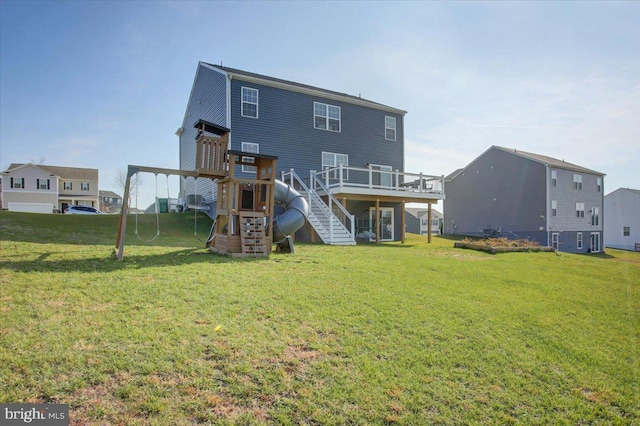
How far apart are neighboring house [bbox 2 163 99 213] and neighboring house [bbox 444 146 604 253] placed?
4228 cm

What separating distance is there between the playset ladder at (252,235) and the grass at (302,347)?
1905 mm

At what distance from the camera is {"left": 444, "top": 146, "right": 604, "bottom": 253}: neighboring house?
27.0 metres

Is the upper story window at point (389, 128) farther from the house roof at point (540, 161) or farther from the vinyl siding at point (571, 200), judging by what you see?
the vinyl siding at point (571, 200)

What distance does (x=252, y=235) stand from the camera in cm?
891

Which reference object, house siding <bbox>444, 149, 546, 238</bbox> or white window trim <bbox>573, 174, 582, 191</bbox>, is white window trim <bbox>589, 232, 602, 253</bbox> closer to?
white window trim <bbox>573, 174, 582, 191</bbox>

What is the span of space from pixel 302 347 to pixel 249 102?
1447cm

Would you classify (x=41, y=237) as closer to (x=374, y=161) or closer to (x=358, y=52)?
(x=358, y=52)

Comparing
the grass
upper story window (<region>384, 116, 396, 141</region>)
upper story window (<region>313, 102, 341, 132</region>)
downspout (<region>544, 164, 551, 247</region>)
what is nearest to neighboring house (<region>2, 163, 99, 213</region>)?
upper story window (<region>313, 102, 341, 132</region>)

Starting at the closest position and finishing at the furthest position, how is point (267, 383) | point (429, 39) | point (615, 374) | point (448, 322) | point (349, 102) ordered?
point (267, 383) → point (615, 374) → point (448, 322) → point (429, 39) → point (349, 102)

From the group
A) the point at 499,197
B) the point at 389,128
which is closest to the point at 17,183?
the point at 389,128

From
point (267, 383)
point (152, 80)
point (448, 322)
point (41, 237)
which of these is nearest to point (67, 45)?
point (152, 80)

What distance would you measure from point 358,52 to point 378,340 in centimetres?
1166

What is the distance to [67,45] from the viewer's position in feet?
31.5

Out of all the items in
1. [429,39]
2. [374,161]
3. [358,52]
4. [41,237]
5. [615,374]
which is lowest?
[615,374]
